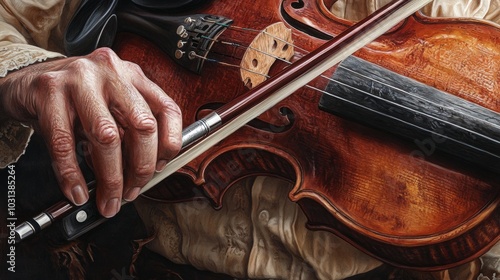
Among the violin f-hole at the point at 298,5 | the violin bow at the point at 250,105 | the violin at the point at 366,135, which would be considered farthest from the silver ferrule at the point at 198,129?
the violin f-hole at the point at 298,5

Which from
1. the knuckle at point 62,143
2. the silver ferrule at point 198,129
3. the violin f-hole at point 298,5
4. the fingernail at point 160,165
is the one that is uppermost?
the violin f-hole at point 298,5

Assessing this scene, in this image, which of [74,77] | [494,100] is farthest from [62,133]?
[494,100]

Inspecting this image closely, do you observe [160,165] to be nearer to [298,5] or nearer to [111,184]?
[111,184]

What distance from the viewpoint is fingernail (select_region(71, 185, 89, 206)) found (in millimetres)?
677

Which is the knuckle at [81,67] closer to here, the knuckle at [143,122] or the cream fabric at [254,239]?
the knuckle at [143,122]

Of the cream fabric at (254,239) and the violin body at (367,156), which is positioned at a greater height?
the violin body at (367,156)

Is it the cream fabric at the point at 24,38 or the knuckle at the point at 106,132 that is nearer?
the knuckle at the point at 106,132

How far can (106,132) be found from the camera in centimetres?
66

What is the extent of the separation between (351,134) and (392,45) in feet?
0.44

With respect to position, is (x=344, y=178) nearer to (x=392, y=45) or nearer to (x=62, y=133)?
(x=392, y=45)

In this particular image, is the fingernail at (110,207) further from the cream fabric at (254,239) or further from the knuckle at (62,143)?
the cream fabric at (254,239)

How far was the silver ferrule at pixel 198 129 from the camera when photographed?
696mm

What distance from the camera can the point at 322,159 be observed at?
81cm

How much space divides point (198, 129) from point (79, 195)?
14cm
